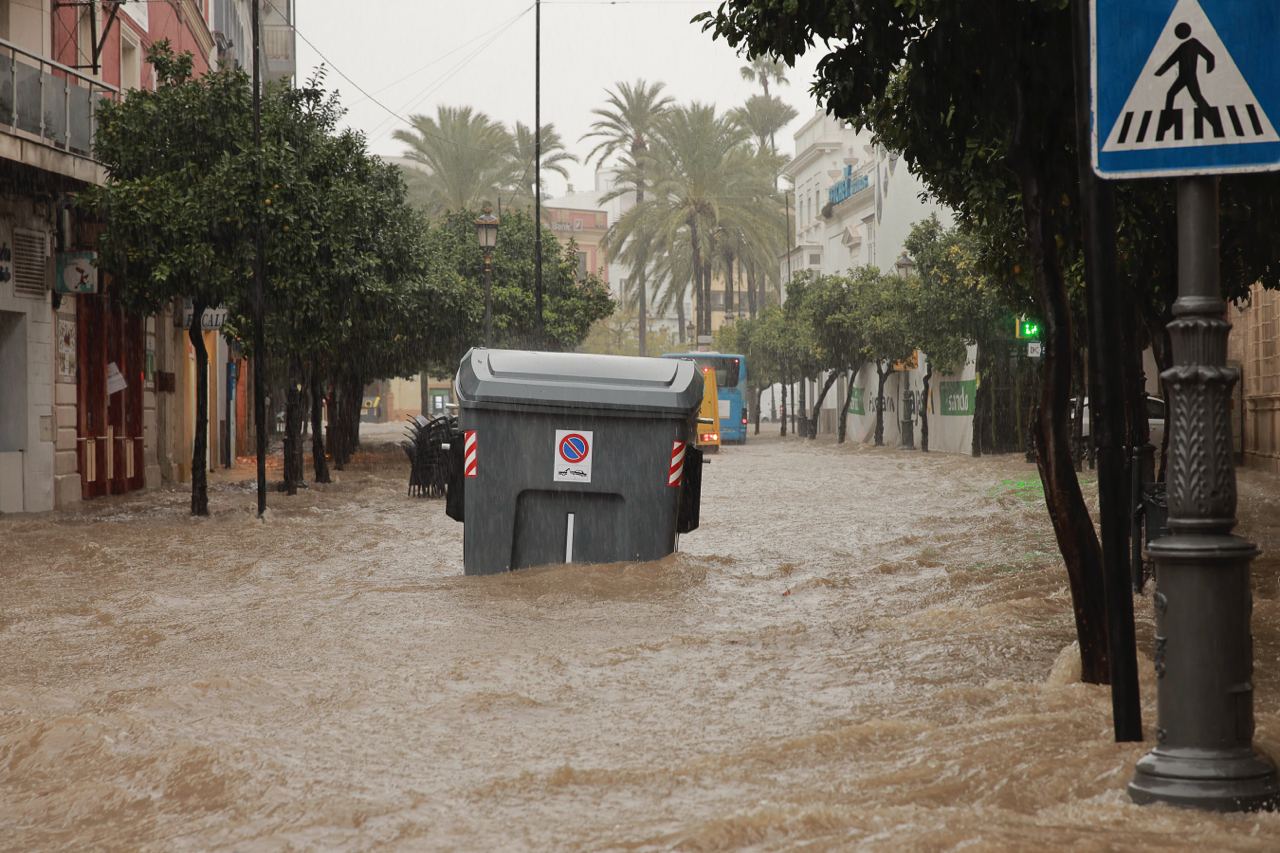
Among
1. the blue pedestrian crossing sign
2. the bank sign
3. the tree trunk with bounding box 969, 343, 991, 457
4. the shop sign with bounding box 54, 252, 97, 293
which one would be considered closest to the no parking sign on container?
the blue pedestrian crossing sign

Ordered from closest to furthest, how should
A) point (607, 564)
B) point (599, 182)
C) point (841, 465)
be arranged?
point (607, 564), point (841, 465), point (599, 182)

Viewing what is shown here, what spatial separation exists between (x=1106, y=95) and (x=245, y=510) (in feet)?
57.3

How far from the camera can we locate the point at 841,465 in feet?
119

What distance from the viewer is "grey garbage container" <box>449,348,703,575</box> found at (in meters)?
11.7

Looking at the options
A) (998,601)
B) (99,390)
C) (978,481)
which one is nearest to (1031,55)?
(998,601)

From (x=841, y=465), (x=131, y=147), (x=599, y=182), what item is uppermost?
(x=599, y=182)

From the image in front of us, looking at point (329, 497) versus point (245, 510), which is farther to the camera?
point (329, 497)

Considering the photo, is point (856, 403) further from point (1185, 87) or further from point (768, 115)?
point (1185, 87)

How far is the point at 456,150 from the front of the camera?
57.2 metres

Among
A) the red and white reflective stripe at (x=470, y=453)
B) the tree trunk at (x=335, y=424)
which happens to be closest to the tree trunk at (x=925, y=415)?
the tree trunk at (x=335, y=424)

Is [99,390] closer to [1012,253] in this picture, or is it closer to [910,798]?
[1012,253]

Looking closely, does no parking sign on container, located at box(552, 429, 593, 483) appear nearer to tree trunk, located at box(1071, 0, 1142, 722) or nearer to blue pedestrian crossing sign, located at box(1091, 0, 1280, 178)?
tree trunk, located at box(1071, 0, 1142, 722)

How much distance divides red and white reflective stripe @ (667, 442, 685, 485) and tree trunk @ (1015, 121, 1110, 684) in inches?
201

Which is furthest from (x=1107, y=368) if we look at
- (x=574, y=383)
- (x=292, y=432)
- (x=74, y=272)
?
(x=292, y=432)
